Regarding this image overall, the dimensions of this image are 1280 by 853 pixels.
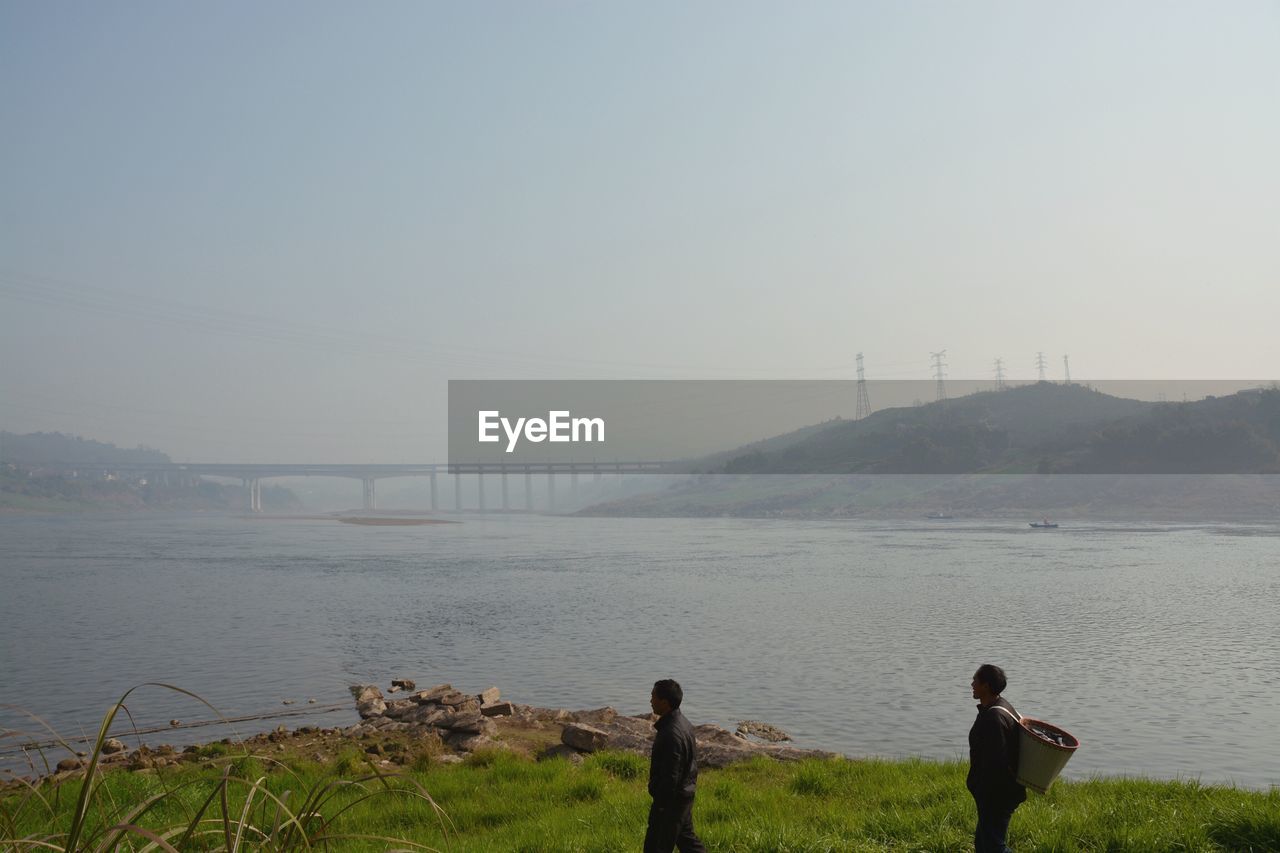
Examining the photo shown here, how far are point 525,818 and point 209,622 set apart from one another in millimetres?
27817

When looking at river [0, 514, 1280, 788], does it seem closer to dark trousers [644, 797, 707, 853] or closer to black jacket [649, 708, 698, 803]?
dark trousers [644, 797, 707, 853]

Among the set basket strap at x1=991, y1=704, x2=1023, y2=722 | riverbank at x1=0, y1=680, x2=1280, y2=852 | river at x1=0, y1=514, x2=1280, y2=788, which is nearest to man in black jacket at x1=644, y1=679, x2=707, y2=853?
riverbank at x1=0, y1=680, x2=1280, y2=852

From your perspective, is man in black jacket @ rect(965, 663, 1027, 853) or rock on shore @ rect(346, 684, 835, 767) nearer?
man in black jacket @ rect(965, 663, 1027, 853)

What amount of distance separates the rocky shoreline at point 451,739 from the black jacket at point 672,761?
6.48 m

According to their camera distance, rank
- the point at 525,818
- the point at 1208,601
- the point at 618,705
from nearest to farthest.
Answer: the point at 525,818, the point at 618,705, the point at 1208,601

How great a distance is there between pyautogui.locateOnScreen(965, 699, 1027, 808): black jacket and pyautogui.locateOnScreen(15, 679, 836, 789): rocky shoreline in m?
6.89

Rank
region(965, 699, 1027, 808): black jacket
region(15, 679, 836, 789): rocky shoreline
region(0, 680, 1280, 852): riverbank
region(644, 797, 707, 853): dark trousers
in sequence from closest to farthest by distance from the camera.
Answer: region(965, 699, 1027, 808): black jacket
region(644, 797, 707, 853): dark trousers
region(0, 680, 1280, 852): riverbank
region(15, 679, 836, 789): rocky shoreline

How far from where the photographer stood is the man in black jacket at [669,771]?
24.5ft

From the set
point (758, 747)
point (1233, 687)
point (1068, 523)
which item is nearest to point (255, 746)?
point (758, 747)

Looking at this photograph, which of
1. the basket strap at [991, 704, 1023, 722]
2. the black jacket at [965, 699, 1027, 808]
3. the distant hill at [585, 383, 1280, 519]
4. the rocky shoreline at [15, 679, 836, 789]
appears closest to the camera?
the black jacket at [965, 699, 1027, 808]

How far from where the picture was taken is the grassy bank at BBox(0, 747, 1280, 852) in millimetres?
8672

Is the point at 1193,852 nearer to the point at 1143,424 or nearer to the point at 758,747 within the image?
the point at 758,747

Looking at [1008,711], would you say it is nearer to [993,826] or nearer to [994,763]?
[994,763]

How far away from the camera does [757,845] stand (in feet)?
28.6
